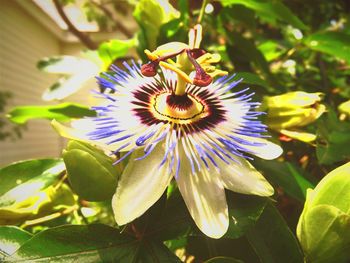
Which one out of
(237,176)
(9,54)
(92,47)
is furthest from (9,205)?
(9,54)

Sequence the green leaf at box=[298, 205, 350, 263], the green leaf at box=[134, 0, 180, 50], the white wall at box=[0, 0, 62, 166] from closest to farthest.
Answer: the green leaf at box=[298, 205, 350, 263]
the green leaf at box=[134, 0, 180, 50]
the white wall at box=[0, 0, 62, 166]

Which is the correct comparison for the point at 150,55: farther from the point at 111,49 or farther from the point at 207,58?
the point at 111,49

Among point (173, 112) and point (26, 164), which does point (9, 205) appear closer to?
point (26, 164)

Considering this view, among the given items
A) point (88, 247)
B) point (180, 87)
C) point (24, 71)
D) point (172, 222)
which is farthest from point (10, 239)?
point (24, 71)

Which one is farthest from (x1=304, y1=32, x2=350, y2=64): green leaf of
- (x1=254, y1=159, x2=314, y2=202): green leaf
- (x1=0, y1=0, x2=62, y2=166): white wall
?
(x1=0, y1=0, x2=62, y2=166): white wall

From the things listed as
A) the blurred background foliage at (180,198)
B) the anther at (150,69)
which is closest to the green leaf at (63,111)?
the blurred background foliage at (180,198)

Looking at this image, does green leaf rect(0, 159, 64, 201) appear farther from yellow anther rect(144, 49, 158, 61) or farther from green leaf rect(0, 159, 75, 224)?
yellow anther rect(144, 49, 158, 61)
